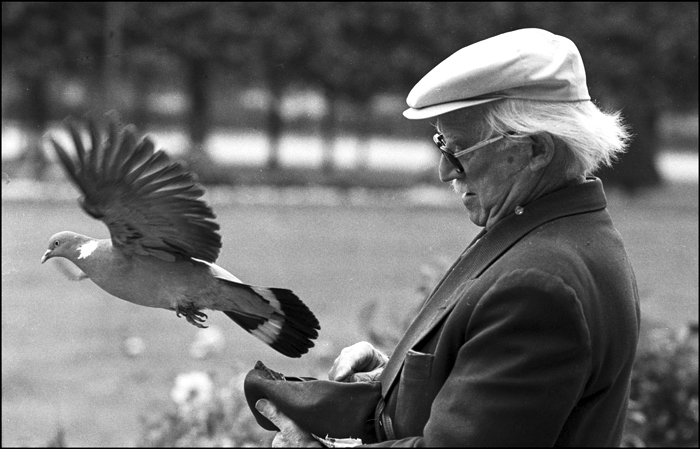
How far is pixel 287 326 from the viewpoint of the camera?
191 centimetres

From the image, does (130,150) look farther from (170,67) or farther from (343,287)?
(170,67)

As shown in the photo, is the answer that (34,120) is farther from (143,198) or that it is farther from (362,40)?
(143,198)

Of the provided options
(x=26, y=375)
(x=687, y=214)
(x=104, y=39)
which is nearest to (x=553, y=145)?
(x=687, y=214)

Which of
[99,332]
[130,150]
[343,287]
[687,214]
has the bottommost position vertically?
[99,332]

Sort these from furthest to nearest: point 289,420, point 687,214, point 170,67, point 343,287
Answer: point 170,67 < point 343,287 < point 687,214 < point 289,420

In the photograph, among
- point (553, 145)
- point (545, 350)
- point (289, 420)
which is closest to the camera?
point (545, 350)

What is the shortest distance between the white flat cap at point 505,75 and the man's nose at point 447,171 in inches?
5.5

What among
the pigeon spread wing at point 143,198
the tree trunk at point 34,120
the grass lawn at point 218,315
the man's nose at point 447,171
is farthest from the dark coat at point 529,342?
the tree trunk at point 34,120

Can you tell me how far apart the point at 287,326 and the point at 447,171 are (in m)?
0.48

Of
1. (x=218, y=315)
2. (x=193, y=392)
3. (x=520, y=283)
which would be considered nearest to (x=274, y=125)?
(x=218, y=315)

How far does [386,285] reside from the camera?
5.79 meters

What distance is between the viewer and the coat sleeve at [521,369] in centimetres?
146

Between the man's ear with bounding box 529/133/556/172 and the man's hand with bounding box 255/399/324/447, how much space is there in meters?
0.69

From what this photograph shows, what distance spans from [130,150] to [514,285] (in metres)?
0.78
